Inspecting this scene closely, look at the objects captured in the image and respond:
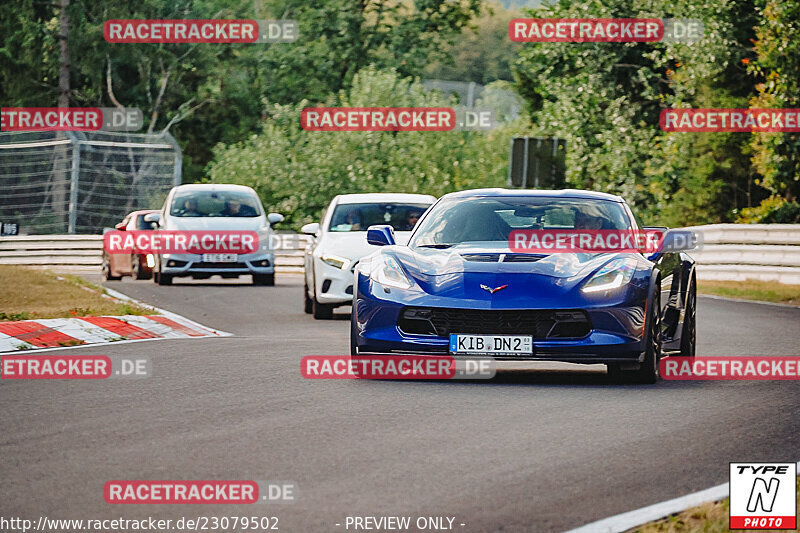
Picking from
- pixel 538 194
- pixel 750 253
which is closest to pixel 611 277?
pixel 538 194

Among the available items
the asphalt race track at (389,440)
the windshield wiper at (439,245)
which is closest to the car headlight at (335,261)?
the asphalt race track at (389,440)

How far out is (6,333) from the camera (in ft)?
46.2

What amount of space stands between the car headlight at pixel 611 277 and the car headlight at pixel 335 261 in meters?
7.59

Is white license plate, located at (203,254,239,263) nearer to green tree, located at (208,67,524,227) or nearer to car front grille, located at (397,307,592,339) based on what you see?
car front grille, located at (397,307,592,339)

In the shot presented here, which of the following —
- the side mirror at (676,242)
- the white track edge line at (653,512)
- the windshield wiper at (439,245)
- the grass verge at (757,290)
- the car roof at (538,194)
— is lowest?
the grass verge at (757,290)

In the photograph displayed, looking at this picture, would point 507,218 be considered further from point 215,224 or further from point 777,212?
point 777,212

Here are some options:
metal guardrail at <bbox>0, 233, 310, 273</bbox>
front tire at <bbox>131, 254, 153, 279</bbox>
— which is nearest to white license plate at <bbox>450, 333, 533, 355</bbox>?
front tire at <bbox>131, 254, 153, 279</bbox>

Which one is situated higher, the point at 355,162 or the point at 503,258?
the point at 355,162

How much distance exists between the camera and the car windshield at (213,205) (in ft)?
89.2

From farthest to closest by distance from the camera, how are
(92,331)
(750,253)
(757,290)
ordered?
(750,253)
(757,290)
(92,331)

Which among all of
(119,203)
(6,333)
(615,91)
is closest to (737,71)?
(615,91)

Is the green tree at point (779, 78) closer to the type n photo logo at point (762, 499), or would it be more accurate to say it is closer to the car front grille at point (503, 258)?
the car front grille at point (503, 258)

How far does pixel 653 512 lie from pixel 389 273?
514 cm

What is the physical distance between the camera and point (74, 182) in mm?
38906
